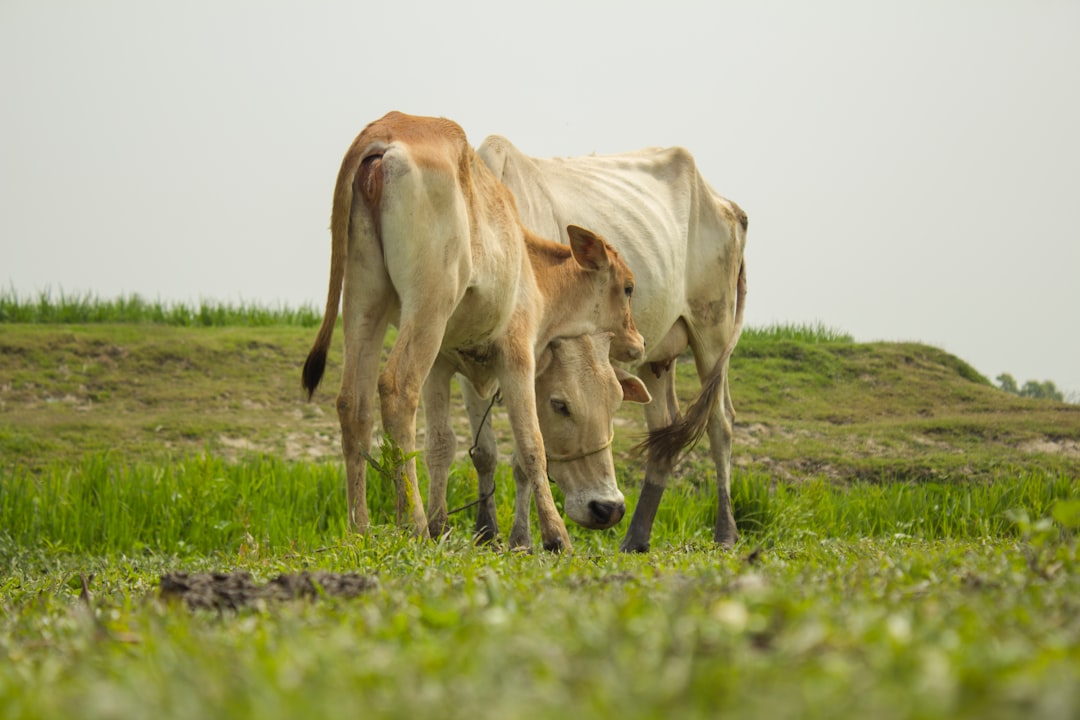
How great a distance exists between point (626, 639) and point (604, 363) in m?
4.83

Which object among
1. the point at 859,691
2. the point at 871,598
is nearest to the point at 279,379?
the point at 871,598

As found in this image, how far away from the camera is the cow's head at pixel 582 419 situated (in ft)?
21.3

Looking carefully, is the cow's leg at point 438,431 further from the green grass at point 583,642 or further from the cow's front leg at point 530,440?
the green grass at point 583,642

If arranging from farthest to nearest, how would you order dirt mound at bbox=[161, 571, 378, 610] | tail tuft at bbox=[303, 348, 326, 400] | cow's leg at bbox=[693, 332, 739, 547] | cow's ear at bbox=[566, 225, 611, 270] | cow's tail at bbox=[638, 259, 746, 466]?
cow's leg at bbox=[693, 332, 739, 547] < cow's tail at bbox=[638, 259, 746, 466] < cow's ear at bbox=[566, 225, 611, 270] < tail tuft at bbox=[303, 348, 326, 400] < dirt mound at bbox=[161, 571, 378, 610]

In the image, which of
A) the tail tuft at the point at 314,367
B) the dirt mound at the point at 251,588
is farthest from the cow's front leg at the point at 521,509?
the dirt mound at the point at 251,588

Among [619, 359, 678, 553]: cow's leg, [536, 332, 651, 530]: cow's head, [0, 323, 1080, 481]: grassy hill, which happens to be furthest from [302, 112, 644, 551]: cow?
[0, 323, 1080, 481]: grassy hill

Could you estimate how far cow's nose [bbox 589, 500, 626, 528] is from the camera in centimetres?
650

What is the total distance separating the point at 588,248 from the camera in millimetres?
6508

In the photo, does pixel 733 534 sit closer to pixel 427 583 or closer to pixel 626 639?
pixel 427 583

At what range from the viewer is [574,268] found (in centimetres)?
646

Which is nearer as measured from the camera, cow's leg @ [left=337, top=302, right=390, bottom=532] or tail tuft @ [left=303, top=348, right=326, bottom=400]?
cow's leg @ [left=337, top=302, right=390, bottom=532]

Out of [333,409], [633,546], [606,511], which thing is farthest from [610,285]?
[333,409]

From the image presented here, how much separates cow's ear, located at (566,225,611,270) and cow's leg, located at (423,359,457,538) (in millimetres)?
950

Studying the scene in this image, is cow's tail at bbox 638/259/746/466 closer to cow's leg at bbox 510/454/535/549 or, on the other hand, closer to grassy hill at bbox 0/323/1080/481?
cow's leg at bbox 510/454/535/549
